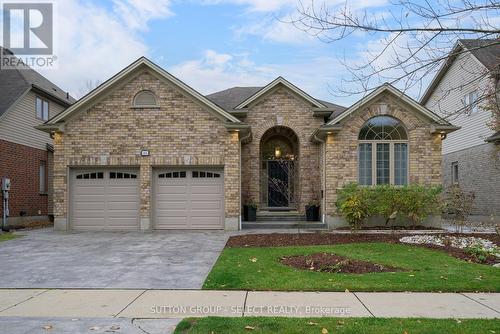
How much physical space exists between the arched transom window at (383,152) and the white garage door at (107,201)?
330 inches

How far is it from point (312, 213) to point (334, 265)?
8777mm

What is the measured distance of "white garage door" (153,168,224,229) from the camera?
1659cm

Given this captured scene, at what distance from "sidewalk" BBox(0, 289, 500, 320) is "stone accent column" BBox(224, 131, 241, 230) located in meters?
8.99

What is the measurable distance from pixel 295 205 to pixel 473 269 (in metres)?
10.7

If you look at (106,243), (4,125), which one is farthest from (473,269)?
(4,125)

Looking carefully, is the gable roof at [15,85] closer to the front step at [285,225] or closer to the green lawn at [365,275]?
the front step at [285,225]

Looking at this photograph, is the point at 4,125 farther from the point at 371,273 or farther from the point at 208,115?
the point at 371,273

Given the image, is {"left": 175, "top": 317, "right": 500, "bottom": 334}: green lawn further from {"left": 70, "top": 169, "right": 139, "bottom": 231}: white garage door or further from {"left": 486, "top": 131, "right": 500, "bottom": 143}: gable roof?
{"left": 486, "top": 131, "right": 500, "bottom": 143}: gable roof

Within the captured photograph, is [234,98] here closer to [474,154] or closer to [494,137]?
[494,137]

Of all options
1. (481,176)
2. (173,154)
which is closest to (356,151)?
(173,154)

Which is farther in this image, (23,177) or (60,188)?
(23,177)

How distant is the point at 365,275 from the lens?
836 centimetres

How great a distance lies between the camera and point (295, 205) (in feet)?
63.3

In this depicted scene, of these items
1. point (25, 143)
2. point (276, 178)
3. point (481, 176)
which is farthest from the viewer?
point (481, 176)
